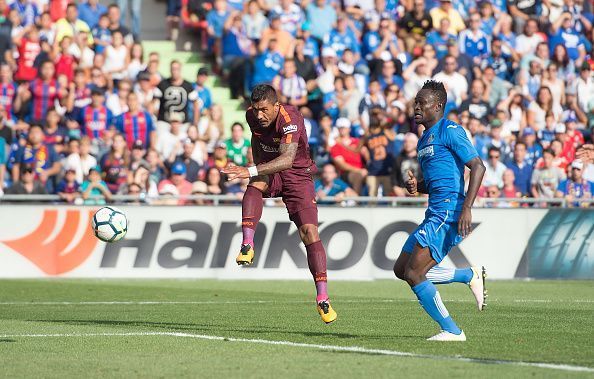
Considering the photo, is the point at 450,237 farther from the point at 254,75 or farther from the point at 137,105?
the point at 254,75

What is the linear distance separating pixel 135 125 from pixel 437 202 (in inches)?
529

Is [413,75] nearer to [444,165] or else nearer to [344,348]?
[444,165]

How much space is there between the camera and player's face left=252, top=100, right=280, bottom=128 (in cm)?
1239

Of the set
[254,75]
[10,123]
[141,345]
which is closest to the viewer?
[141,345]

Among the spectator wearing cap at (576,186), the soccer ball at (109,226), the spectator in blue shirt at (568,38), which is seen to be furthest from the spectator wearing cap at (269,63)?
the soccer ball at (109,226)

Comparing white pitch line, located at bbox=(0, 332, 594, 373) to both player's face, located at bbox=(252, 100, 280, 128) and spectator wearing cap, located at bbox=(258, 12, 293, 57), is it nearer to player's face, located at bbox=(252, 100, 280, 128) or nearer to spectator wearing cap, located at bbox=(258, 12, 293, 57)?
player's face, located at bbox=(252, 100, 280, 128)

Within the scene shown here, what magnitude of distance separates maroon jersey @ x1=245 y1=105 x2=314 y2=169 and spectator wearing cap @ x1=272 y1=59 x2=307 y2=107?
1173 centimetres

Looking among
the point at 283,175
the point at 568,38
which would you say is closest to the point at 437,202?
the point at 283,175

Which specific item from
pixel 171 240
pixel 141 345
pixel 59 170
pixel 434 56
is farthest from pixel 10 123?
pixel 141 345

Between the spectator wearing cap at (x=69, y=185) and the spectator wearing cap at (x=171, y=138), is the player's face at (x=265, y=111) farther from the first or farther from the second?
the spectator wearing cap at (x=171, y=138)

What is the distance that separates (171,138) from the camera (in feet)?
78.7

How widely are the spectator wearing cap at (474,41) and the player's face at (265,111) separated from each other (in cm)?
1558

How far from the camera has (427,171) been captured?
11.0m

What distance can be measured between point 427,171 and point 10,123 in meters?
14.0
